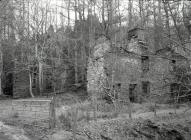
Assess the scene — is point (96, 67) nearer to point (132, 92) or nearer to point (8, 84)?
point (132, 92)

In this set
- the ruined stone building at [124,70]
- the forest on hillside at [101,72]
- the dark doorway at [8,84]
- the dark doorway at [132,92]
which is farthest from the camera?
the dark doorway at [8,84]

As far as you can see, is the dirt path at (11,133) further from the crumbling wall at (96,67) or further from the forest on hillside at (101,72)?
the crumbling wall at (96,67)

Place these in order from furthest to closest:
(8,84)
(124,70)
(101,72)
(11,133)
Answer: (8,84) < (101,72) < (124,70) < (11,133)

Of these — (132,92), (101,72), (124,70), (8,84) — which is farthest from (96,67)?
(8,84)

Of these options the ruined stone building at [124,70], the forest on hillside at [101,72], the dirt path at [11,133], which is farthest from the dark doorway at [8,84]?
the dirt path at [11,133]

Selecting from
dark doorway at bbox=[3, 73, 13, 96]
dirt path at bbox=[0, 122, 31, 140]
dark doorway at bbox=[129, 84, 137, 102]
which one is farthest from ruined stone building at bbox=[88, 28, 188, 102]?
dark doorway at bbox=[3, 73, 13, 96]

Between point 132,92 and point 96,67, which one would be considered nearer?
point 132,92

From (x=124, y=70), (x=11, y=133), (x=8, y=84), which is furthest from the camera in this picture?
(x=8, y=84)

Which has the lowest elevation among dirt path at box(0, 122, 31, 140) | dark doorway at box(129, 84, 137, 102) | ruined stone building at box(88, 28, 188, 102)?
dirt path at box(0, 122, 31, 140)

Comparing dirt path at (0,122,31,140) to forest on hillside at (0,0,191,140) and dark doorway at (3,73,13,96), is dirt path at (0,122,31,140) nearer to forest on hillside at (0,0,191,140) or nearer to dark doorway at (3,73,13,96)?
forest on hillside at (0,0,191,140)

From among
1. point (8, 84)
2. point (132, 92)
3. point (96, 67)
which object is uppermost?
point (96, 67)

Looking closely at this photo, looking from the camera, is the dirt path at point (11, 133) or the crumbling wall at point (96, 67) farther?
the crumbling wall at point (96, 67)

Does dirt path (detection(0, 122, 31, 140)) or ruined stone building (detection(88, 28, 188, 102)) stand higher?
ruined stone building (detection(88, 28, 188, 102))

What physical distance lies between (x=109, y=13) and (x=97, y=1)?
7.36ft
